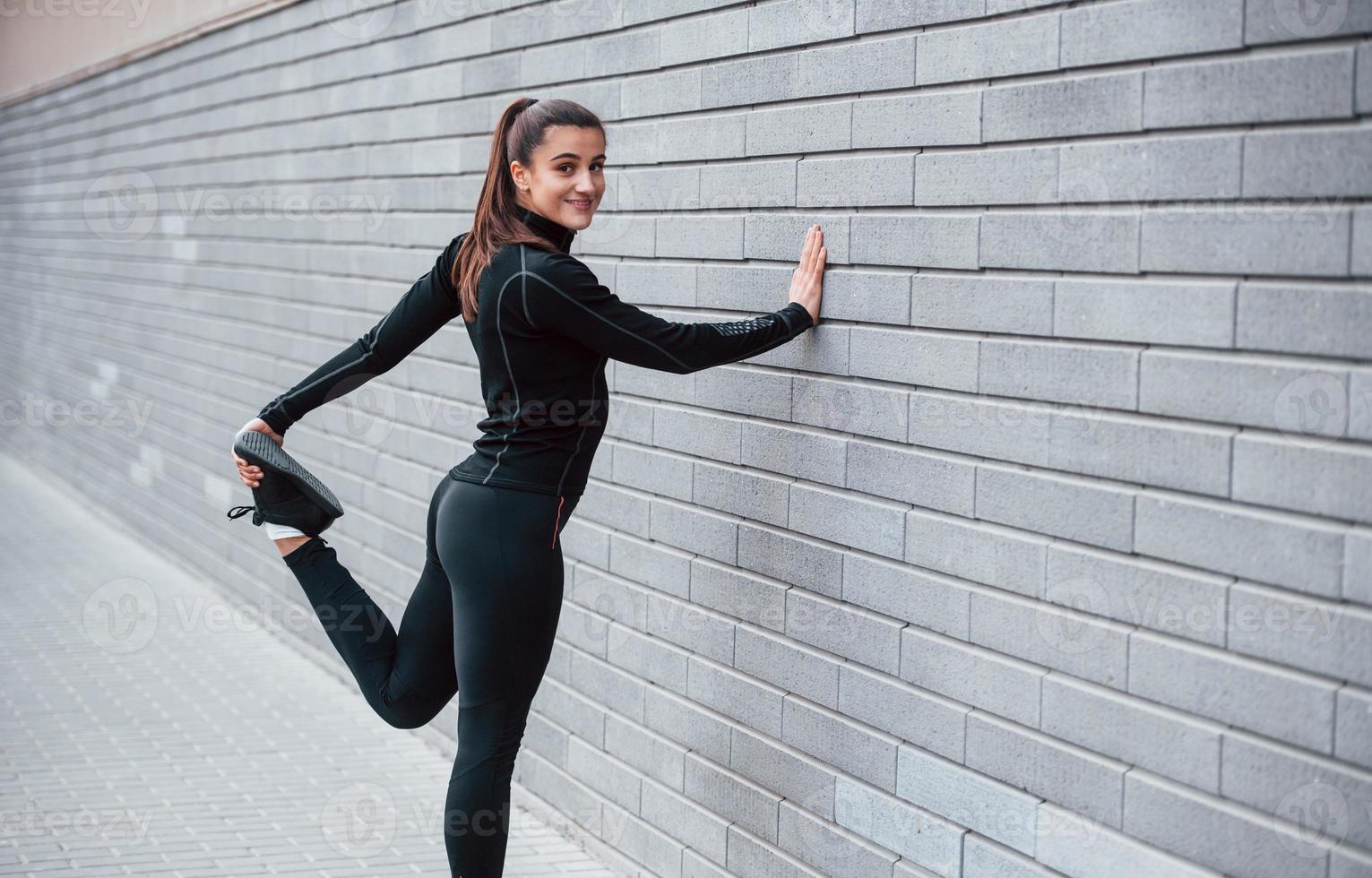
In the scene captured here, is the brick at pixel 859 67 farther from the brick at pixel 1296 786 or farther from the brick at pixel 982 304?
the brick at pixel 1296 786

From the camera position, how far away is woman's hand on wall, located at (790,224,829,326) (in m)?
3.52

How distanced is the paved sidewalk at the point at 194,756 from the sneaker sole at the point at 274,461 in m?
1.39

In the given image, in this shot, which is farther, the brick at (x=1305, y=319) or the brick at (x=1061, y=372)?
the brick at (x=1061, y=372)

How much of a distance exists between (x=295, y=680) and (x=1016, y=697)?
4.56 metres

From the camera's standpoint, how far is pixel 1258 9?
239 cm

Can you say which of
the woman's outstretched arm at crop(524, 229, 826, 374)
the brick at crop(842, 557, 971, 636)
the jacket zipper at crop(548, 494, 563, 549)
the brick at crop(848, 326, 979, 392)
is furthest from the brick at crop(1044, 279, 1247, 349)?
the jacket zipper at crop(548, 494, 563, 549)

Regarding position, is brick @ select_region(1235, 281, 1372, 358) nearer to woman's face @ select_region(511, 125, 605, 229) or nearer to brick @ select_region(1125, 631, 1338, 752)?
brick @ select_region(1125, 631, 1338, 752)

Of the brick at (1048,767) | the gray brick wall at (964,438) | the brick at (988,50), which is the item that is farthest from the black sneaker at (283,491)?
the brick at (988,50)

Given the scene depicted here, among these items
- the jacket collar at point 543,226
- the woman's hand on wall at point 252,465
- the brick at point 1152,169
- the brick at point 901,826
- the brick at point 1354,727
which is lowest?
the brick at point 901,826

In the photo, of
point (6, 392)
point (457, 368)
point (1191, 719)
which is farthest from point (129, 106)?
point (1191, 719)

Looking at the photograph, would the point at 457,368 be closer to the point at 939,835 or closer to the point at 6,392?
the point at 939,835

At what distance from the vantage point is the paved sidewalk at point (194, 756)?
4602 mm

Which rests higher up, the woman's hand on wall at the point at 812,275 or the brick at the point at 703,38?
the brick at the point at 703,38

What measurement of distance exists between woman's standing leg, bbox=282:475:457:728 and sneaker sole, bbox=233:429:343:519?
222mm
